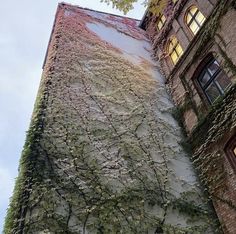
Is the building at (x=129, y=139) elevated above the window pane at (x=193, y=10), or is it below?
below

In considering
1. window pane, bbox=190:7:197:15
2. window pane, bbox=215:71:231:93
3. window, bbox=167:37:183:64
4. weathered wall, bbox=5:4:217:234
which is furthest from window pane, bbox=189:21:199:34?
window pane, bbox=215:71:231:93

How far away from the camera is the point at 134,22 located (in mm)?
17609

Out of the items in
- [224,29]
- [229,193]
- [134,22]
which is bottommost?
[134,22]

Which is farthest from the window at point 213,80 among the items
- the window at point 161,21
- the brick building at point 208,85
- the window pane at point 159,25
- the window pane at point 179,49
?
the window pane at point 159,25

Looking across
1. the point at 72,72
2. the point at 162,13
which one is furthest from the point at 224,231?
the point at 162,13

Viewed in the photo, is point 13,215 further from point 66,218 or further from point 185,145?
point 185,145

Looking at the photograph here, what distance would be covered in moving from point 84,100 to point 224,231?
511 cm

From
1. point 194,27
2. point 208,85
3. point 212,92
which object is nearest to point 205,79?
point 208,85

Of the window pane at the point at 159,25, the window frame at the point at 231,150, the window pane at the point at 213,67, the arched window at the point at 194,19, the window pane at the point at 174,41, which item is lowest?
the window pane at the point at 159,25

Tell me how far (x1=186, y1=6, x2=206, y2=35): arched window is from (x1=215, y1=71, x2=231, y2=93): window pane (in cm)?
283

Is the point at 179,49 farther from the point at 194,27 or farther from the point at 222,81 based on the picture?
the point at 222,81

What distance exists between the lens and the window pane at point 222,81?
8.90 m

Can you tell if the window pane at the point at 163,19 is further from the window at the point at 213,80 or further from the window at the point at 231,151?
the window at the point at 231,151

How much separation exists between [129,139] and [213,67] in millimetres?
3669
